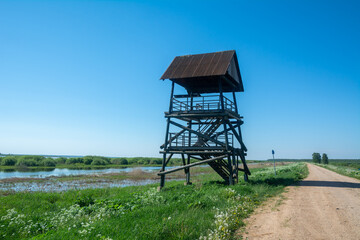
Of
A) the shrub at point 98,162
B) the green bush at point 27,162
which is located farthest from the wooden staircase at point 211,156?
the shrub at point 98,162

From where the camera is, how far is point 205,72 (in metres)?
16.6

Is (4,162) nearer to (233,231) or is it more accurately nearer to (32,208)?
(32,208)

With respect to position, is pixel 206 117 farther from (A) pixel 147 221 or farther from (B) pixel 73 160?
(B) pixel 73 160

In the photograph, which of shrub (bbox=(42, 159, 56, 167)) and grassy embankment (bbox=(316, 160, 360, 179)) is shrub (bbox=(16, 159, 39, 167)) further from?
grassy embankment (bbox=(316, 160, 360, 179))

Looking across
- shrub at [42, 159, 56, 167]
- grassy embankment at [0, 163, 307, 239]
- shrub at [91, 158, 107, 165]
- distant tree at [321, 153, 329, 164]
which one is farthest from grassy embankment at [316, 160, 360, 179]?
shrub at [42, 159, 56, 167]

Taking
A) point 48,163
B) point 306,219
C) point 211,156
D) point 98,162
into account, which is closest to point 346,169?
point 211,156

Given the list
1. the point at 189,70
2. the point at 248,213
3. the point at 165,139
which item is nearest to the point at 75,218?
the point at 248,213

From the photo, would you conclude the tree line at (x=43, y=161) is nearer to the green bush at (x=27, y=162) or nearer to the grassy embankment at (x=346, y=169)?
the green bush at (x=27, y=162)

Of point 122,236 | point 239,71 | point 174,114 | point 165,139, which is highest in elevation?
point 239,71

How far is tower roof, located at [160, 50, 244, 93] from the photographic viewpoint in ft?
54.7

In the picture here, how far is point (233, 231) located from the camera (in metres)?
6.64

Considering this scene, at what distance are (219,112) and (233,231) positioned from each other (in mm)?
10053

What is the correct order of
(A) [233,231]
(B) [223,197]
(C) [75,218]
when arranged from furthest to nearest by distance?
(B) [223,197] → (C) [75,218] → (A) [233,231]

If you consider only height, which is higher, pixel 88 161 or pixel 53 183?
pixel 88 161
